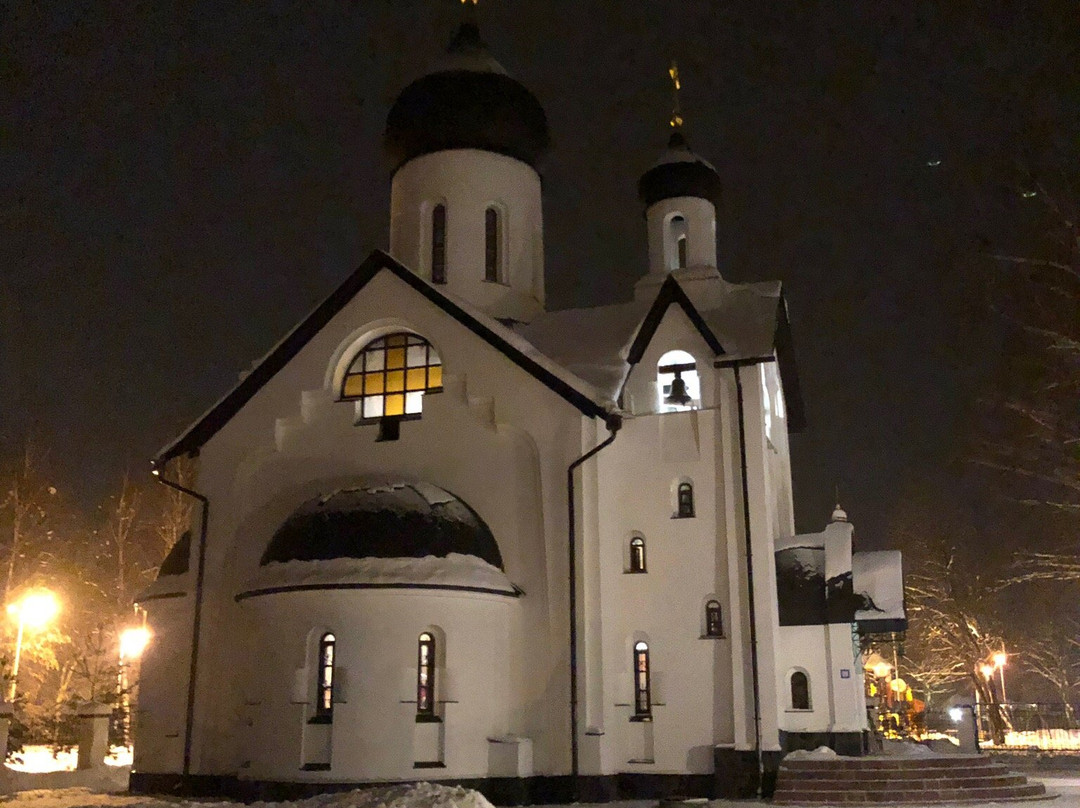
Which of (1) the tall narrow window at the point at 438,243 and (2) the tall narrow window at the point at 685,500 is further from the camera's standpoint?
(1) the tall narrow window at the point at 438,243

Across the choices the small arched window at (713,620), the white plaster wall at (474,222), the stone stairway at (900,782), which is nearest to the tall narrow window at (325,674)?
the small arched window at (713,620)

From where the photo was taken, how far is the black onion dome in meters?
15.8

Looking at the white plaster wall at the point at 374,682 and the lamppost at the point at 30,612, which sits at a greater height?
the lamppost at the point at 30,612

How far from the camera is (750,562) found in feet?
54.7

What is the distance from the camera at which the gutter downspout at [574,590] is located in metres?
15.7

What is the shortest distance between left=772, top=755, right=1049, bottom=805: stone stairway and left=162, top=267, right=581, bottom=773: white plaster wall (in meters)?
3.35

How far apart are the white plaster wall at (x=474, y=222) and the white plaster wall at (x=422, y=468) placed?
126 inches

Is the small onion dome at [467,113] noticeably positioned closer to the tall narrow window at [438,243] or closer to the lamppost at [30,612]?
the tall narrow window at [438,243]

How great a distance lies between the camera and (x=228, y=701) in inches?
680

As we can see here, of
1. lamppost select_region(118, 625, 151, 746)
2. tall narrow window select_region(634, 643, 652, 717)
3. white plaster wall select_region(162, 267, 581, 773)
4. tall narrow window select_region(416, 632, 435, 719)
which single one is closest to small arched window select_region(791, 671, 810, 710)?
tall narrow window select_region(634, 643, 652, 717)

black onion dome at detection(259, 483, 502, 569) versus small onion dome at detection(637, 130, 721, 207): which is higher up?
small onion dome at detection(637, 130, 721, 207)

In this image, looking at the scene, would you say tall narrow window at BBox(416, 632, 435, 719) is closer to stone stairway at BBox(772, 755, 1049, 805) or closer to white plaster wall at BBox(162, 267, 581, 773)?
white plaster wall at BBox(162, 267, 581, 773)

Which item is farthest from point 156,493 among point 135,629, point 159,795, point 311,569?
point 311,569

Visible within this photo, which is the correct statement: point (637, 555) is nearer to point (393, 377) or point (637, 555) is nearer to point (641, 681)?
point (641, 681)
